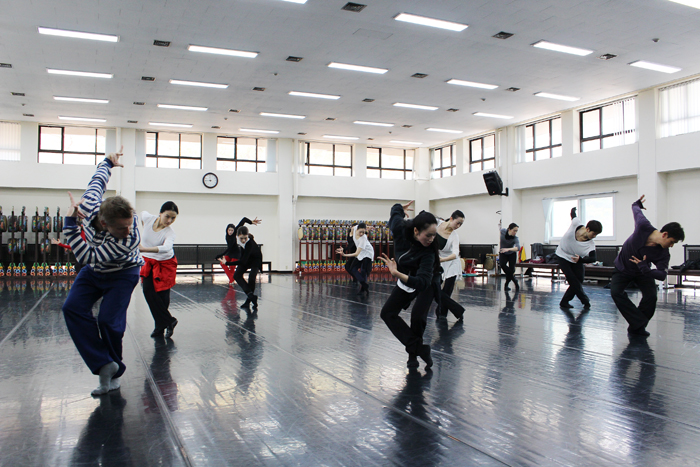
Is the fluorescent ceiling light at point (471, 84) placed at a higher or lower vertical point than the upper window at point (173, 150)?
higher

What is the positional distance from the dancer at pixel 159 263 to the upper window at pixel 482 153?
15.2 m

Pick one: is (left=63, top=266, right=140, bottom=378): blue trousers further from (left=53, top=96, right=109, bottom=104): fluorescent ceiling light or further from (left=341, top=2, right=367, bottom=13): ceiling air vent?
(left=53, top=96, right=109, bottom=104): fluorescent ceiling light

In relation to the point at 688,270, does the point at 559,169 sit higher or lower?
higher

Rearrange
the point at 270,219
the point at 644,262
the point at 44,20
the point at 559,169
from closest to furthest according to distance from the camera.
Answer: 1. the point at 644,262
2. the point at 44,20
3. the point at 559,169
4. the point at 270,219

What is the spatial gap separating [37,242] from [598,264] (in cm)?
1692

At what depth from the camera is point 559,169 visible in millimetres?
15930

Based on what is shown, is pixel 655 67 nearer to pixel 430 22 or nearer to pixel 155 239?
pixel 430 22

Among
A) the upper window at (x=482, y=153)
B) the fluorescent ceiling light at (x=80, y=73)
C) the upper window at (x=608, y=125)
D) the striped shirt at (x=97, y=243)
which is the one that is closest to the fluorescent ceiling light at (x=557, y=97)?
the upper window at (x=608, y=125)

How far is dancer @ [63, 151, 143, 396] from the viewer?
340 cm

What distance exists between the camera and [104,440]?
2.76 metres

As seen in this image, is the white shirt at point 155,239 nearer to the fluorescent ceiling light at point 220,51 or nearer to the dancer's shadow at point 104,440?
the dancer's shadow at point 104,440

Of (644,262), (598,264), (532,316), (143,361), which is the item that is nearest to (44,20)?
(143,361)

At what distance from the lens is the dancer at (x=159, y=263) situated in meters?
5.46

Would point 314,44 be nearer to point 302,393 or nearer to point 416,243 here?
point 416,243
